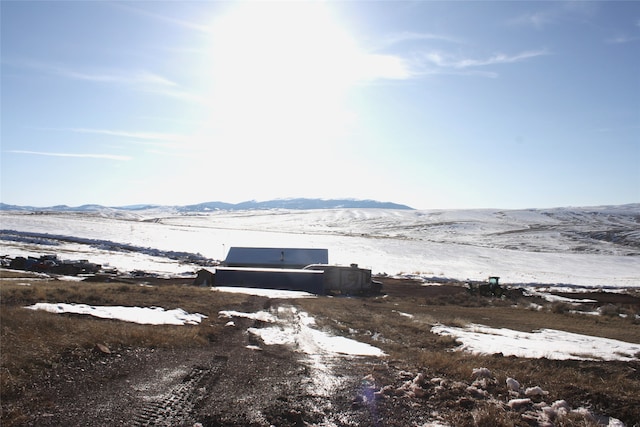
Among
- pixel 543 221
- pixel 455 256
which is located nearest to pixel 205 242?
pixel 455 256

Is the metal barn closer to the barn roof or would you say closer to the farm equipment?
the barn roof

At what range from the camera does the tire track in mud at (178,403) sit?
23.5 feet

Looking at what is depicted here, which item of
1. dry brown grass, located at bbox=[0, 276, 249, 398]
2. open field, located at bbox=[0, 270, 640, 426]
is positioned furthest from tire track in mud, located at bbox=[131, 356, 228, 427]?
dry brown grass, located at bbox=[0, 276, 249, 398]

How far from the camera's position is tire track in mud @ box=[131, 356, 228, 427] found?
7.18m

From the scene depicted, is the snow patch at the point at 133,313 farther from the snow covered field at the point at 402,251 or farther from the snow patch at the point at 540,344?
the snow covered field at the point at 402,251

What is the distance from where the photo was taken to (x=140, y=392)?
8445 mm

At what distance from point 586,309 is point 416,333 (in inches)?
942

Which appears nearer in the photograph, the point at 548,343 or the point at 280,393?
the point at 280,393

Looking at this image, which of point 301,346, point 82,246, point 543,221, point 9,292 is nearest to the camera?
point 301,346

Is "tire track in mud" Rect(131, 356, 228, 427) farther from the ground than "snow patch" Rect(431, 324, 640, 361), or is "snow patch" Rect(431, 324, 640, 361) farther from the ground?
"tire track in mud" Rect(131, 356, 228, 427)

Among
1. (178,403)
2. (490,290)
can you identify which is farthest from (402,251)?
(178,403)

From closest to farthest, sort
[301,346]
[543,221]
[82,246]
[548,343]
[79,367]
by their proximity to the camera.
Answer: [79,367] → [301,346] → [548,343] → [82,246] → [543,221]

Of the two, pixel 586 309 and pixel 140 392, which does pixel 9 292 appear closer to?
pixel 140 392

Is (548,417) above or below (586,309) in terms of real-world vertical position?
above
